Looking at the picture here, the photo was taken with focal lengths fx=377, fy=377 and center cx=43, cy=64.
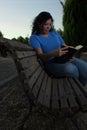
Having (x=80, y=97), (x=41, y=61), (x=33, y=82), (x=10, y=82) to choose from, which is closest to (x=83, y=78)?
(x=41, y=61)

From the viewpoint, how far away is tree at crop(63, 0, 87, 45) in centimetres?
2572

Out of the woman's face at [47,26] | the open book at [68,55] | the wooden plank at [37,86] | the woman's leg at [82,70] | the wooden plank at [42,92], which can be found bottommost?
the woman's leg at [82,70]

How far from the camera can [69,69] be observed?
5.41 meters

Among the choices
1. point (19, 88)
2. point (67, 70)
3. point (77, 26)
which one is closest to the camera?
point (67, 70)

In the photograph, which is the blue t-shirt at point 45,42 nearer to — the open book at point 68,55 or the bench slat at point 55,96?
the open book at point 68,55

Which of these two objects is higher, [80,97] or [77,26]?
[80,97]

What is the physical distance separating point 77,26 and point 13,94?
18.7m

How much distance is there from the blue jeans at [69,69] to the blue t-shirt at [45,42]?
27 cm

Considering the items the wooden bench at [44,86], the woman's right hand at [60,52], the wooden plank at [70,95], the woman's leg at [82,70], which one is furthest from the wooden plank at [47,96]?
the woman's leg at [82,70]

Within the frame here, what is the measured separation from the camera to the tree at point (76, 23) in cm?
2572

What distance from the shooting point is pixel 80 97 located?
186 inches

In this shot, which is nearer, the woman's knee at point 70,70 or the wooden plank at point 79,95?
the wooden plank at point 79,95

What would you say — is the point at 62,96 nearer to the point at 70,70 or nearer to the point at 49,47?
the point at 70,70

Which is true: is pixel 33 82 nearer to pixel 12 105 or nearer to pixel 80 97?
pixel 80 97
